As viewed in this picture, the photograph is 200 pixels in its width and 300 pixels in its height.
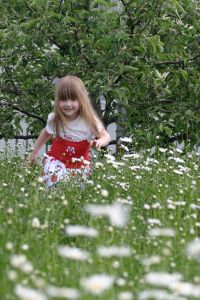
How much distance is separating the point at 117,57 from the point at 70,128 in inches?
34.5

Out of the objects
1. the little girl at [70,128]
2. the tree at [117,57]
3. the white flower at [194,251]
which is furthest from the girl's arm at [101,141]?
the white flower at [194,251]

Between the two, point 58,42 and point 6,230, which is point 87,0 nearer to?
point 58,42

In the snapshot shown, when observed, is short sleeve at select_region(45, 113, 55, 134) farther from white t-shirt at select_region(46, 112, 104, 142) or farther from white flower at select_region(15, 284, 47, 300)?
white flower at select_region(15, 284, 47, 300)

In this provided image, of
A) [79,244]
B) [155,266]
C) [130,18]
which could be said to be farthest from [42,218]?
[130,18]

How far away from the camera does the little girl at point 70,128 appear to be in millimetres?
6195

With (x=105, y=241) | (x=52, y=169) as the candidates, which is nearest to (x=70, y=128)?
(x=52, y=169)

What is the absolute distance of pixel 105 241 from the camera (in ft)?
11.7

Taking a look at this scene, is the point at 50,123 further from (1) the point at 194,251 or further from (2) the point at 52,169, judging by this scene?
(1) the point at 194,251

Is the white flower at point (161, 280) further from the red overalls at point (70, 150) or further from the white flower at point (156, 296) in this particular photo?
the red overalls at point (70, 150)

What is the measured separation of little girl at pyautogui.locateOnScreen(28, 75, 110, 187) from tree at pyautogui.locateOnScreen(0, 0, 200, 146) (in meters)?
0.47

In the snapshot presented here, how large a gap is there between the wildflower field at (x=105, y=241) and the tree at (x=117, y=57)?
149 cm

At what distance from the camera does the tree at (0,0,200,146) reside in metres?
6.79

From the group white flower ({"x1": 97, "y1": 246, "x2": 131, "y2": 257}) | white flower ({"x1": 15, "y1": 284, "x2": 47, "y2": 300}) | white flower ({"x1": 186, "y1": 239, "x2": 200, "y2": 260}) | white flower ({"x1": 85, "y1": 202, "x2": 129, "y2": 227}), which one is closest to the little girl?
white flower ({"x1": 85, "y1": 202, "x2": 129, "y2": 227})

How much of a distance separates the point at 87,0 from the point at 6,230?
3.67 meters
